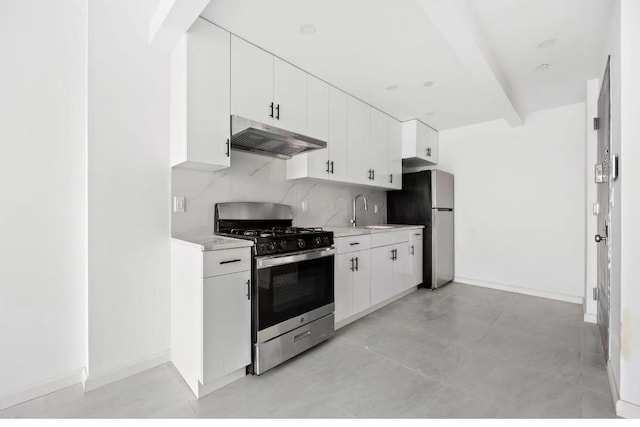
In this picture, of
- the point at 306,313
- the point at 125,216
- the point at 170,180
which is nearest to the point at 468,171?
the point at 306,313

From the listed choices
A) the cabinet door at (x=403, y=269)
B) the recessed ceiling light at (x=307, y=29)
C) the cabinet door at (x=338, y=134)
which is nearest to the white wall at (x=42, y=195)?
the recessed ceiling light at (x=307, y=29)

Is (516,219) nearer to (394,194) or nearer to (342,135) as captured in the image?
(394,194)

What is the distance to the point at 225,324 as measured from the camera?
176 centimetres

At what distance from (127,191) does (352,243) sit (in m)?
1.86

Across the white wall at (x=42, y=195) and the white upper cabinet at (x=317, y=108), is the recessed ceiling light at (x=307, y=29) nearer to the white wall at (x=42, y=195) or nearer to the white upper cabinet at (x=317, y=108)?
the white upper cabinet at (x=317, y=108)

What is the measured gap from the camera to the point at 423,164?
4.61 m

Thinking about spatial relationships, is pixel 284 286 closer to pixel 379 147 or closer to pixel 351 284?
pixel 351 284

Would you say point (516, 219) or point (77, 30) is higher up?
point (77, 30)

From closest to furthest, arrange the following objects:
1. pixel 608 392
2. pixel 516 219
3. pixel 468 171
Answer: pixel 608 392 < pixel 516 219 < pixel 468 171

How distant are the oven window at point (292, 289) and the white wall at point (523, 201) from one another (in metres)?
2.83

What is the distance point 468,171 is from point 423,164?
66cm

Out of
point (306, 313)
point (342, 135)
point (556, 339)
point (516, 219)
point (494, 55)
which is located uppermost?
point (494, 55)

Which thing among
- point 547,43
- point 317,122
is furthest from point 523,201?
point 317,122

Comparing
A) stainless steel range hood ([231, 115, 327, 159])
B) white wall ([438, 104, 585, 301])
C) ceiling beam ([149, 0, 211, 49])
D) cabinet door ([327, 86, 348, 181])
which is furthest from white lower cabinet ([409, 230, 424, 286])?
ceiling beam ([149, 0, 211, 49])
